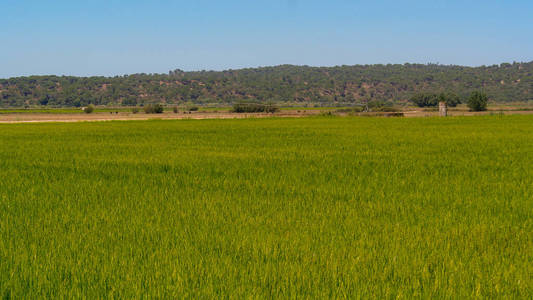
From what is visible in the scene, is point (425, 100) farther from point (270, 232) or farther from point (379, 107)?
point (270, 232)

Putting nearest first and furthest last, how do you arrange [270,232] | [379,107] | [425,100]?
1. [270,232]
2. [379,107]
3. [425,100]

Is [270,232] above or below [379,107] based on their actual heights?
above

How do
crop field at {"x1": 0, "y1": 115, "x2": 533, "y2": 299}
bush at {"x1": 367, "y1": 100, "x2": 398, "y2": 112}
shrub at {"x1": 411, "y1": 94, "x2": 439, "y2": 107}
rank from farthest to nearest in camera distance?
shrub at {"x1": 411, "y1": 94, "x2": 439, "y2": 107}
bush at {"x1": 367, "y1": 100, "x2": 398, "y2": 112}
crop field at {"x1": 0, "y1": 115, "x2": 533, "y2": 299}

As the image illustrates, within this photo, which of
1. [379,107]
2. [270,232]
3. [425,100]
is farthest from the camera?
[425,100]

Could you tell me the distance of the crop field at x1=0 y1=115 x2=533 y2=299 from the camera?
3.99 metres

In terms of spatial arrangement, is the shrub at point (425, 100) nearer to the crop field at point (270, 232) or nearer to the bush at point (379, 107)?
the bush at point (379, 107)

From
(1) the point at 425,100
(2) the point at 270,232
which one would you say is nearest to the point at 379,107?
(1) the point at 425,100

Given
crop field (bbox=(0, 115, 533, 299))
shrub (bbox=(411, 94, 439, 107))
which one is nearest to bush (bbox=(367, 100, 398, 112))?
shrub (bbox=(411, 94, 439, 107))

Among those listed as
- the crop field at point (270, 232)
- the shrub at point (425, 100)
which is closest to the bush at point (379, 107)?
the shrub at point (425, 100)

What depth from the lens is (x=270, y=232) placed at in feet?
17.9

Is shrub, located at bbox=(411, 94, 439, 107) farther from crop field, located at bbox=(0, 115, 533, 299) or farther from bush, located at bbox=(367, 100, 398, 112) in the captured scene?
crop field, located at bbox=(0, 115, 533, 299)

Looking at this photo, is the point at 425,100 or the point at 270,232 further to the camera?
the point at 425,100

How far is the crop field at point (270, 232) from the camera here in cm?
399

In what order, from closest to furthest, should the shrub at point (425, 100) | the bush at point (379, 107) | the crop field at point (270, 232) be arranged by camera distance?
the crop field at point (270, 232)
the bush at point (379, 107)
the shrub at point (425, 100)
